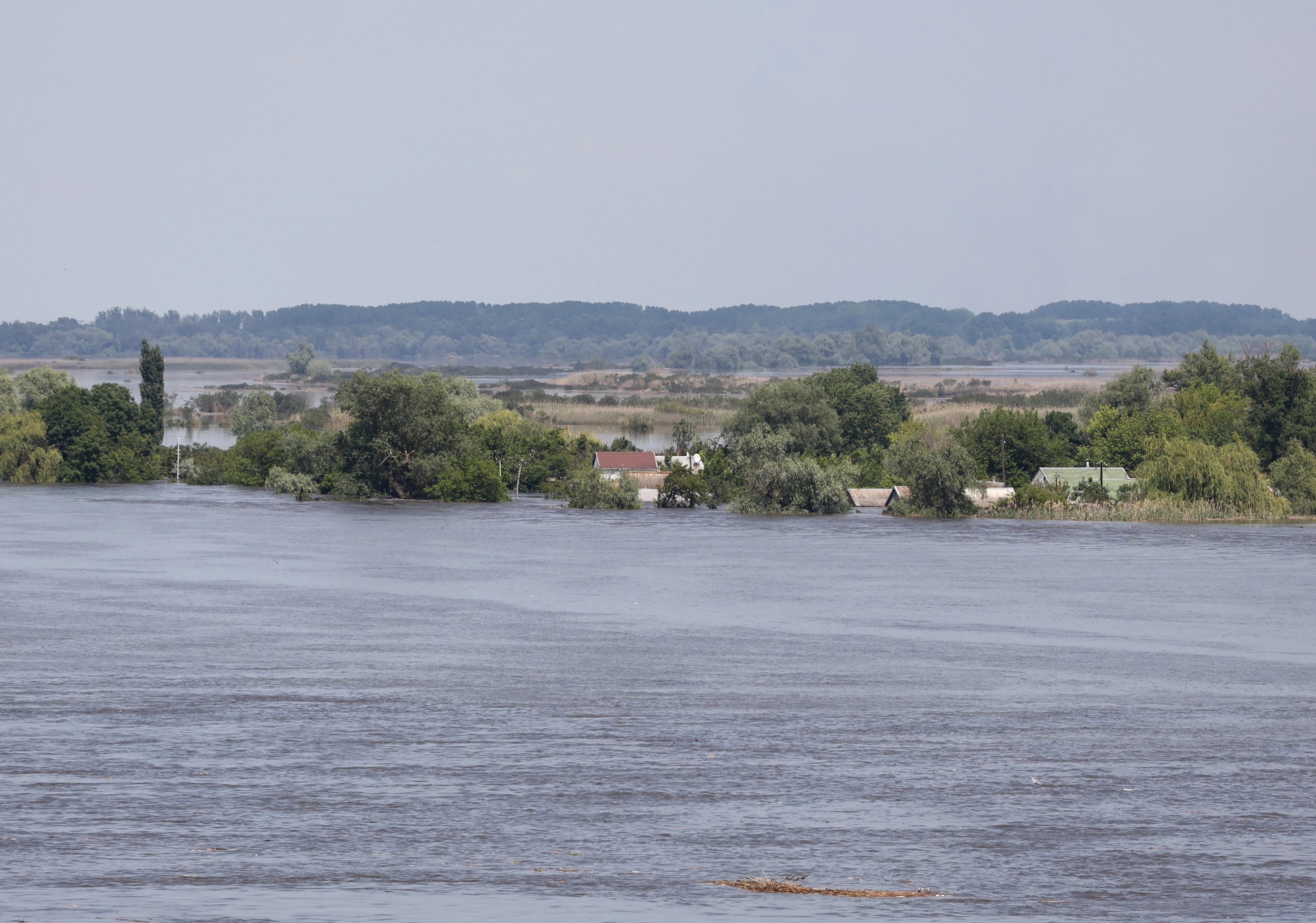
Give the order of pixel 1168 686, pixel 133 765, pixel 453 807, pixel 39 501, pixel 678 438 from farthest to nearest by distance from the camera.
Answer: pixel 678 438, pixel 39 501, pixel 1168 686, pixel 133 765, pixel 453 807

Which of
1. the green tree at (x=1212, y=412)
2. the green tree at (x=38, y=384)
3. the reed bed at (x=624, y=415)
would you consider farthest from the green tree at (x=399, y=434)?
the reed bed at (x=624, y=415)

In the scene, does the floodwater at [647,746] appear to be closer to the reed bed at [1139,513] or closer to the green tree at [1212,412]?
the reed bed at [1139,513]

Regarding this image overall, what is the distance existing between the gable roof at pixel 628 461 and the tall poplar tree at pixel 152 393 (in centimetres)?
3084

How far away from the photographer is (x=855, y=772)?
2153 cm

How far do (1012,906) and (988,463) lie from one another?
7577 cm

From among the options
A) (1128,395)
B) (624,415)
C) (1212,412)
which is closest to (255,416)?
(624,415)

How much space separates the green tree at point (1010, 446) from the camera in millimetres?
89625

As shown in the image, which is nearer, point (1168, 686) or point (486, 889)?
point (486, 889)

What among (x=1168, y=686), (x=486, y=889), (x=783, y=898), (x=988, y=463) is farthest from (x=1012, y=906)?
(x=988, y=463)

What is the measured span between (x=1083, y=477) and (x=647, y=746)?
67700 millimetres

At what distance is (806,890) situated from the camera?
1609 cm

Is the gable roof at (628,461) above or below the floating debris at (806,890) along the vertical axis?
below

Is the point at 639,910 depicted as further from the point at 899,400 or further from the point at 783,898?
the point at 899,400

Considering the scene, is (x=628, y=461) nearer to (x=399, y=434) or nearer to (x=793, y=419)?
(x=793, y=419)
